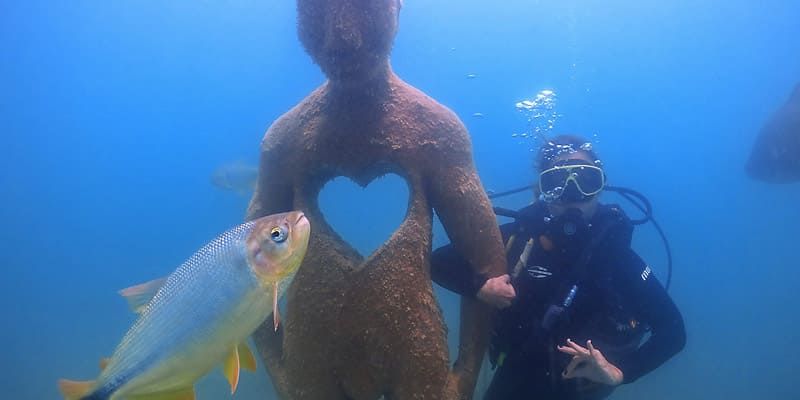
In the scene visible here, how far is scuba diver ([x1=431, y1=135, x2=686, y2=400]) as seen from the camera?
4.02 m

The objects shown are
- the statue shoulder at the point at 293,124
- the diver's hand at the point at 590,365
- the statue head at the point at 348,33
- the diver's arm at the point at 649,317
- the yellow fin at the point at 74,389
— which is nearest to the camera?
the yellow fin at the point at 74,389

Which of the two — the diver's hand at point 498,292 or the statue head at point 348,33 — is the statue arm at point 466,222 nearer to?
the diver's hand at point 498,292

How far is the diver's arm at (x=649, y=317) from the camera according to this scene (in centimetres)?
394

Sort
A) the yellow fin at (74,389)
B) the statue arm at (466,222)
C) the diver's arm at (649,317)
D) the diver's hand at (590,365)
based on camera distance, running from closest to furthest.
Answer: the yellow fin at (74,389), the diver's hand at (590,365), the statue arm at (466,222), the diver's arm at (649,317)

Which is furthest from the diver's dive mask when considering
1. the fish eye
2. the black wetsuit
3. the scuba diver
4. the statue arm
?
the fish eye

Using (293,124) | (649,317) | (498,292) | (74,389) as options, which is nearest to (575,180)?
(649,317)

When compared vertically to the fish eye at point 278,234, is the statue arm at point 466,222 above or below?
below

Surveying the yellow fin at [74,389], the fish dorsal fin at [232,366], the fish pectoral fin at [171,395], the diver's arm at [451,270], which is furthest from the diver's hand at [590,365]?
the yellow fin at [74,389]

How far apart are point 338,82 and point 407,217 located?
1182 millimetres

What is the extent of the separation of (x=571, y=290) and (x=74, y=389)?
3584 millimetres

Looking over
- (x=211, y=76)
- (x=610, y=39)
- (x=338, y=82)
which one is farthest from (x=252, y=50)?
(x=338, y=82)

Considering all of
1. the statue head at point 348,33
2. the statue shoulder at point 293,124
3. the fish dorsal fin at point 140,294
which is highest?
the statue head at point 348,33

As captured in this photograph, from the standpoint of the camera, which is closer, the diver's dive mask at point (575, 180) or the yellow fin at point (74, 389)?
the yellow fin at point (74, 389)

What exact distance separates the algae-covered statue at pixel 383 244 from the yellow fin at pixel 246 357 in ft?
4.30
